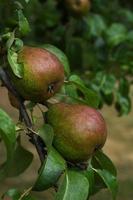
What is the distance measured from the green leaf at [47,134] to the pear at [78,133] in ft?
0.05

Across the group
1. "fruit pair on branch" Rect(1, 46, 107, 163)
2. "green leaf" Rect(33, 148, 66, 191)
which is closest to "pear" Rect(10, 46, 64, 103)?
"fruit pair on branch" Rect(1, 46, 107, 163)

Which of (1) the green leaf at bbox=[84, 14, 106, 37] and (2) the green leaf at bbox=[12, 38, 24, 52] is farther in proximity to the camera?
(1) the green leaf at bbox=[84, 14, 106, 37]

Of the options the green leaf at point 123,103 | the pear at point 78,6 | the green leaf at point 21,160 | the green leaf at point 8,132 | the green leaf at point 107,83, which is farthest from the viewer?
the pear at point 78,6

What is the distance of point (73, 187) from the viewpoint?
45.7 inches

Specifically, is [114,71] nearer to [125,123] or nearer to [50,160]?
[125,123]

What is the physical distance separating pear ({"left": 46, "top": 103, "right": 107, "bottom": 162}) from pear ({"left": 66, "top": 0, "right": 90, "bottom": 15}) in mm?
1827

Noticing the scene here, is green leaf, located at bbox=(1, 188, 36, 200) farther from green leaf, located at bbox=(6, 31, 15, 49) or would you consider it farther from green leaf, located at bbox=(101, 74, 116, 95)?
green leaf, located at bbox=(101, 74, 116, 95)

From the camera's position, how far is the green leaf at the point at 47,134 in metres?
1.15

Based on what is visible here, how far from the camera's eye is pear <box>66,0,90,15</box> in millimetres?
2986

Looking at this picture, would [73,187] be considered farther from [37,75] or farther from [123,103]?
[123,103]

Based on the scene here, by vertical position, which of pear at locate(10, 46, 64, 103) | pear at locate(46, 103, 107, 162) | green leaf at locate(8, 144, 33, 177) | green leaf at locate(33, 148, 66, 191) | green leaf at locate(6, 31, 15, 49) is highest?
green leaf at locate(6, 31, 15, 49)

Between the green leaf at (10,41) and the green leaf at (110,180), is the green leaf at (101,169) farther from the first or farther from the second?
the green leaf at (10,41)

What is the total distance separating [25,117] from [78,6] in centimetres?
186

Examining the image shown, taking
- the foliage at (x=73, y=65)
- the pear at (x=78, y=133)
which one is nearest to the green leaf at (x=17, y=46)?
the foliage at (x=73, y=65)
